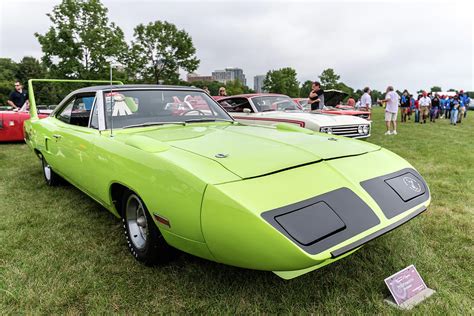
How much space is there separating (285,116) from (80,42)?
54.2ft

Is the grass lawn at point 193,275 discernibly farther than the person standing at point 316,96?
No

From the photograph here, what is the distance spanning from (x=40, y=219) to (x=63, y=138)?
0.83 metres

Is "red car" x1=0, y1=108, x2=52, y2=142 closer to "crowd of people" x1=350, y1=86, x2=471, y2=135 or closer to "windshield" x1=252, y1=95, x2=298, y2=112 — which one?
"windshield" x1=252, y1=95, x2=298, y2=112

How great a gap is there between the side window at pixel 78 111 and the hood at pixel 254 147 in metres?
0.88

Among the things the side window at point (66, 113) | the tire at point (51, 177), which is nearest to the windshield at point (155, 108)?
the side window at point (66, 113)

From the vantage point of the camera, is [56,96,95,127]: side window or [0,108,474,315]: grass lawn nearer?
[0,108,474,315]: grass lawn

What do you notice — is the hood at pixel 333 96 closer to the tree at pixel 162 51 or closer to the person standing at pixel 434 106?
the person standing at pixel 434 106

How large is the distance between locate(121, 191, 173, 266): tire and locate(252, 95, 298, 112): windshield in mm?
4806

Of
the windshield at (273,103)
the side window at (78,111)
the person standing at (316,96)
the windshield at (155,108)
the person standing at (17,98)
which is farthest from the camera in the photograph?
the person standing at (17,98)

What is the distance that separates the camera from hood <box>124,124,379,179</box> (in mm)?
1820

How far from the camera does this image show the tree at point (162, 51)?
25641 millimetres

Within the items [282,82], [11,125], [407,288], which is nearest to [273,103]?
[407,288]

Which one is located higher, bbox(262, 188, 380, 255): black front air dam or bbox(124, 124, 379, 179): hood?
bbox(124, 124, 379, 179): hood

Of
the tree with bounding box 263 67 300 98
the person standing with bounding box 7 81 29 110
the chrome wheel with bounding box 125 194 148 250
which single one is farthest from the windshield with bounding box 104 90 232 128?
the tree with bounding box 263 67 300 98
